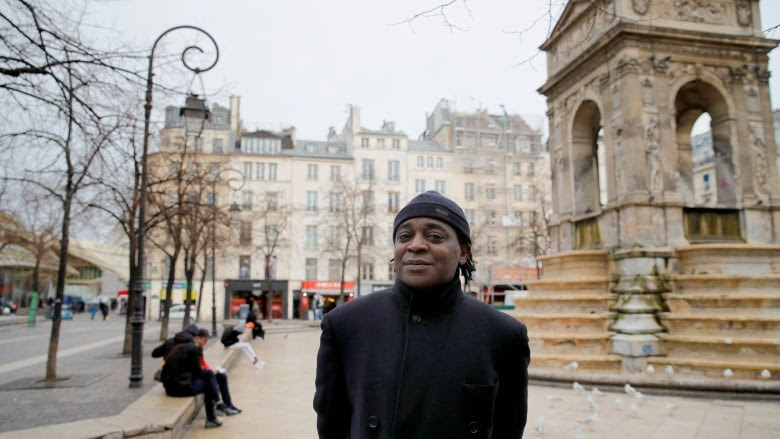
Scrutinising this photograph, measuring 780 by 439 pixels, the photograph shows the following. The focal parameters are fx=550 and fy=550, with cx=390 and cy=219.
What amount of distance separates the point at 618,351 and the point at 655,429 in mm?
4037

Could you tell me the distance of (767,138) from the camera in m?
13.4

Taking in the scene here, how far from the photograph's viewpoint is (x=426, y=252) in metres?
2.31

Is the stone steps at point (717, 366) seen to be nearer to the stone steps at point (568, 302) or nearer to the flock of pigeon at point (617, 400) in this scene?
the flock of pigeon at point (617, 400)

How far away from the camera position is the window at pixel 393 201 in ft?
181

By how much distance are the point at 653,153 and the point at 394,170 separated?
43.6 m

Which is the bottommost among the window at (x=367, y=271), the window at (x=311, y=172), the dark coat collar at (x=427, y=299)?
the dark coat collar at (x=427, y=299)

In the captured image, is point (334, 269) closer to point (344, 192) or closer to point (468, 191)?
point (344, 192)

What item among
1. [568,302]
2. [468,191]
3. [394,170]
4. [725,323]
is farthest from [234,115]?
[725,323]

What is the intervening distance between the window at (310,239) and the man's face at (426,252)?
5199cm

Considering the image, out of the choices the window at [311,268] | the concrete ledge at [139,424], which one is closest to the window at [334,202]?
the window at [311,268]

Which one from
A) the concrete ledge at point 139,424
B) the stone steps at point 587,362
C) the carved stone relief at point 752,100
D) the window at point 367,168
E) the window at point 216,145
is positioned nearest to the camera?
the concrete ledge at point 139,424

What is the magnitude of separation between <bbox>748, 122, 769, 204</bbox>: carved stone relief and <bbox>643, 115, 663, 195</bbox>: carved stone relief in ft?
8.56

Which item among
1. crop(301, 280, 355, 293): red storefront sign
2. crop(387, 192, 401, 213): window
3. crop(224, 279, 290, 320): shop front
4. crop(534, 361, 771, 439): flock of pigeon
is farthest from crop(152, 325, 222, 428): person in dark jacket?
crop(387, 192, 401, 213): window

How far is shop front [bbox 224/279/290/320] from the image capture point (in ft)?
169
